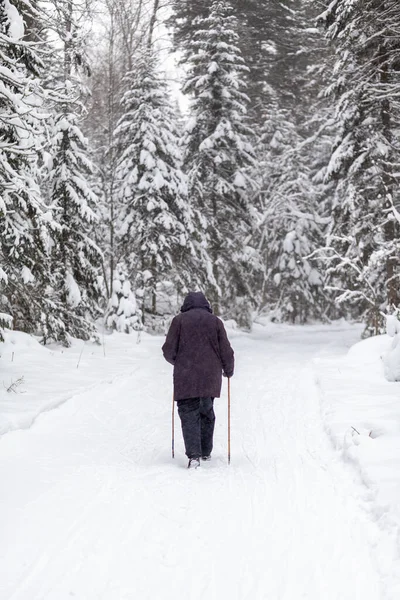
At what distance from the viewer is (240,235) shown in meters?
23.5

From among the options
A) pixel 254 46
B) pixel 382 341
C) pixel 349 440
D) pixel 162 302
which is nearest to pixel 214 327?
pixel 349 440

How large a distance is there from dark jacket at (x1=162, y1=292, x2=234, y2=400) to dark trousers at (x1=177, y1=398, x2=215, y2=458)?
5.9 inches

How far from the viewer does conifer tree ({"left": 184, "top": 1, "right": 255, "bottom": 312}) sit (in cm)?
2100

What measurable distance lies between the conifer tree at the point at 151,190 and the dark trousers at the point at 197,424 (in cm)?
1288

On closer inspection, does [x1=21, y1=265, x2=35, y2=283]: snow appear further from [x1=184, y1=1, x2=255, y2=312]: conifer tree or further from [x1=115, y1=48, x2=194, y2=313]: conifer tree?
[x1=184, y1=1, x2=255, y2=312]: conifer tree

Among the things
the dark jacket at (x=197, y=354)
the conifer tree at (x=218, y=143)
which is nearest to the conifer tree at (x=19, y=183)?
the dark jacket at (x=197, y=354)

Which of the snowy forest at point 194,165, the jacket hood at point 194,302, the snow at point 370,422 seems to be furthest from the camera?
the snowy forest at point 194,165

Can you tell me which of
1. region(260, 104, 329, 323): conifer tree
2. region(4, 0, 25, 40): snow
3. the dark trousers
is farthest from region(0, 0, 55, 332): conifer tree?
region(260, 104, 329, 323): conifer tree

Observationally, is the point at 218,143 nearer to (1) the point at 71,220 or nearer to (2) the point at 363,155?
(2) the point at 363,155

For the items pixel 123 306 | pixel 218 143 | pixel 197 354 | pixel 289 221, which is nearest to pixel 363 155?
pixel 218 143

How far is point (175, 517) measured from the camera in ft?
13.7

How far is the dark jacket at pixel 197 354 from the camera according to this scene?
20.0 feet

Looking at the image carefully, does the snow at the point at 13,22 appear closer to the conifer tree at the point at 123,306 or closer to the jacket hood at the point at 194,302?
the jacket hood at the point at 194,302

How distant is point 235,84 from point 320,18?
5.98 m
